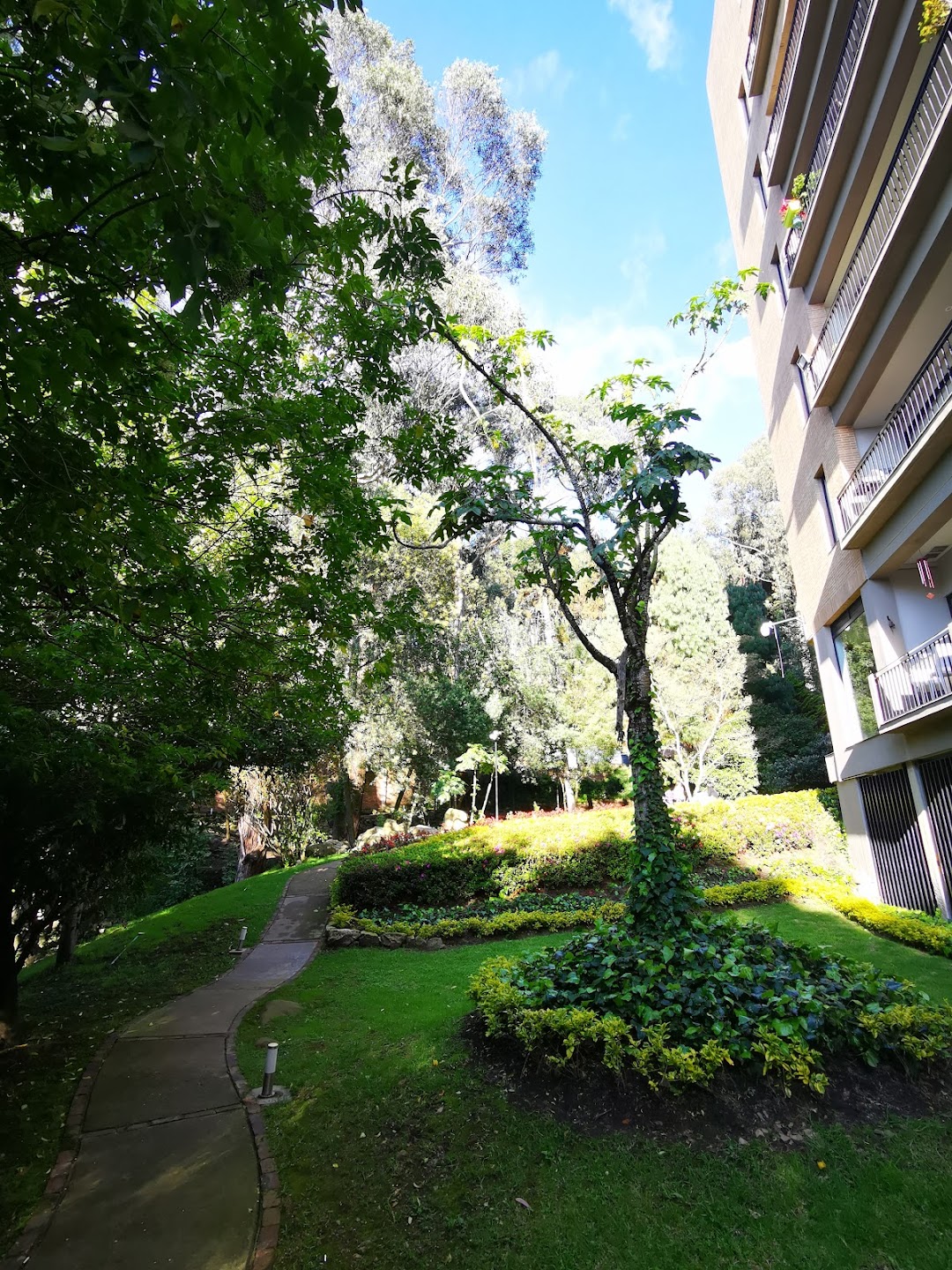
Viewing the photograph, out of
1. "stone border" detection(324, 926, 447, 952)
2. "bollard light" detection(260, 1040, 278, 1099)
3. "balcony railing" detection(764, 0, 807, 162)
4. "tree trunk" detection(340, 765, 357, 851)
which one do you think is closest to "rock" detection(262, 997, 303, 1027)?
"bollard light" detection(260, 1040, 278, 1099)

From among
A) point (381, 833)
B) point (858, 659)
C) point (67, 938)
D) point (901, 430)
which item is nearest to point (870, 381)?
point (901, 430)

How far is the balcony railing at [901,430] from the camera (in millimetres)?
9352

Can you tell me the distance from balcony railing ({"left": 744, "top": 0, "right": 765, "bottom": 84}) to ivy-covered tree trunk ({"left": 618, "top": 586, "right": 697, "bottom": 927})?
16.5m

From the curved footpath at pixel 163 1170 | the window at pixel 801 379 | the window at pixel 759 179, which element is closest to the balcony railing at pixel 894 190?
the window at pixel 801 379

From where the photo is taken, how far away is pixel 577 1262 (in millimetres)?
3576

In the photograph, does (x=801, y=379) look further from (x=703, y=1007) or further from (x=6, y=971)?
(x=6, y=971)

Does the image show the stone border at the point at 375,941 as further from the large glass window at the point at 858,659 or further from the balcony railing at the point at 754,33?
the balcony railing at the point at 754,33

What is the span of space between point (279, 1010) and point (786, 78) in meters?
18.6

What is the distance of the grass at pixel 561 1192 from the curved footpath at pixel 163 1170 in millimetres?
262

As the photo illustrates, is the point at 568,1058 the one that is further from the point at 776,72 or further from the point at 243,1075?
the point at 776,72

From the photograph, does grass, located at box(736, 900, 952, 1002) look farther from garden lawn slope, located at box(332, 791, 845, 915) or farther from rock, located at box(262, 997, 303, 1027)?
rock, located at box(262, 997, 303, 1027)

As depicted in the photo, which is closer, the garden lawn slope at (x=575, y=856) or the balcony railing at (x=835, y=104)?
the balcony railing at (x=835, y=104)

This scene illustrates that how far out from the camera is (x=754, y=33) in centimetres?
1565

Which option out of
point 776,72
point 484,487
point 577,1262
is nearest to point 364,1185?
point 577,1262
